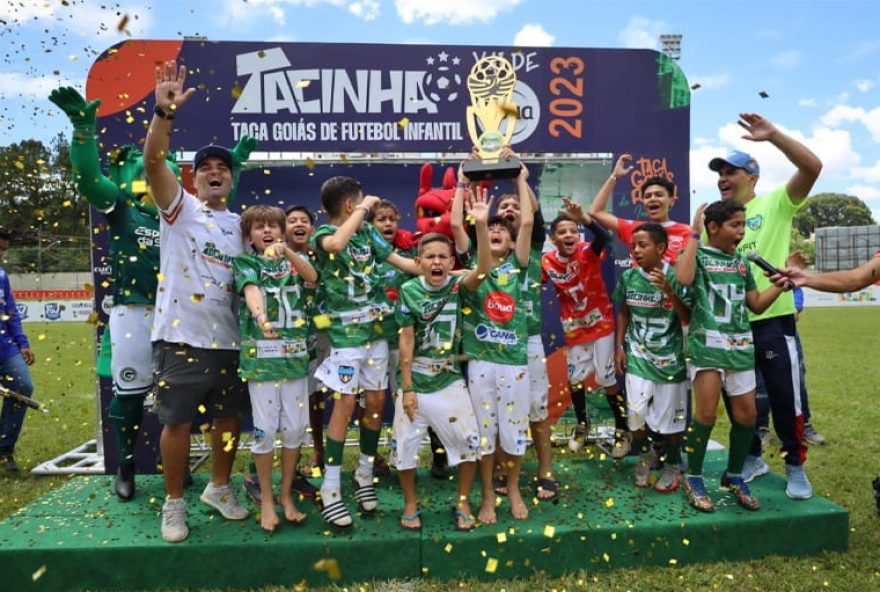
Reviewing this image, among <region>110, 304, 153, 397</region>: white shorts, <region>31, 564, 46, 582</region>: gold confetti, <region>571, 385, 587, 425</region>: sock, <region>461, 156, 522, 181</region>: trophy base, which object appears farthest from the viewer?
<region>571, 385, 587, 425</region>: sock

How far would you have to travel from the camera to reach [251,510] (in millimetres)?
3705

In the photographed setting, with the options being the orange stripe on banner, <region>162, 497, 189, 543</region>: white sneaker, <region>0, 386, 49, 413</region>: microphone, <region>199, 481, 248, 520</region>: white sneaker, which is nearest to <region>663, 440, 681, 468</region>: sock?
<region>199, 481, 248, 520</region>: white sneaker

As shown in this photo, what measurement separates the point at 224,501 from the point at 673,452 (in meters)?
3.02

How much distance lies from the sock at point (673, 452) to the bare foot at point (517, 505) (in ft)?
3.80

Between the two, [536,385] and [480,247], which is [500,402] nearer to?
[536,385]

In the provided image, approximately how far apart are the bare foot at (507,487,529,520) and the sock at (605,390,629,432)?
156cm

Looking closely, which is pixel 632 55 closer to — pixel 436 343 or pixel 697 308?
pixel 697 308

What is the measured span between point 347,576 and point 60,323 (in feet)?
70.0

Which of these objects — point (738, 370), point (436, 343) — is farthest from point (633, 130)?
point (436, 343)

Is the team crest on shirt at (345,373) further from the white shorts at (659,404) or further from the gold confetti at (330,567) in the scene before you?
the white shorts at (659,404)

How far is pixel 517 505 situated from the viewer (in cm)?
359

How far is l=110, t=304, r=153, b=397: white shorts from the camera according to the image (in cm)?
384

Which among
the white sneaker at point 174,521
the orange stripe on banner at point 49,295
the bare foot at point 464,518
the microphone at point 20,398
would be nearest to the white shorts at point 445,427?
the bare foot at point 464,518

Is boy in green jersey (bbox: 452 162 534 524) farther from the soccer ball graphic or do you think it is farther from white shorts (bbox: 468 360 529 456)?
the soccer ball graphic
